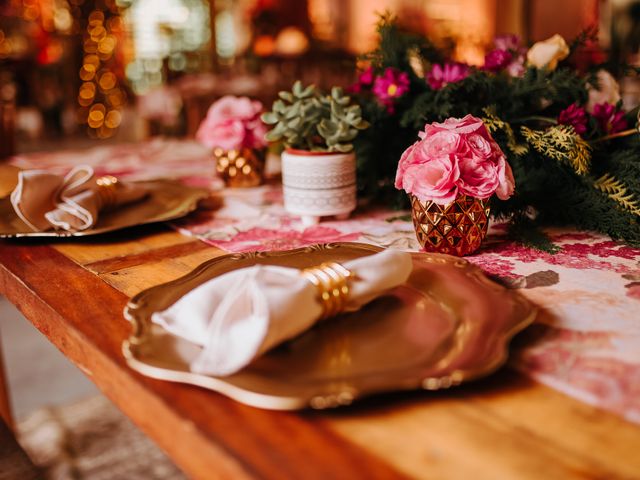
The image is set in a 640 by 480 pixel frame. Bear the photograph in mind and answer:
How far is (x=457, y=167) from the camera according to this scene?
71cm

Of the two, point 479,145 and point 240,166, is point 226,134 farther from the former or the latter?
point 479,145

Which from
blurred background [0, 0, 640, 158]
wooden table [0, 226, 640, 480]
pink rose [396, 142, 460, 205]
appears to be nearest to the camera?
wooden table [0, 226, 640, 480]

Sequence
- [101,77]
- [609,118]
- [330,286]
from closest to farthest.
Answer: [330,286]
[609,118]
[101,77]

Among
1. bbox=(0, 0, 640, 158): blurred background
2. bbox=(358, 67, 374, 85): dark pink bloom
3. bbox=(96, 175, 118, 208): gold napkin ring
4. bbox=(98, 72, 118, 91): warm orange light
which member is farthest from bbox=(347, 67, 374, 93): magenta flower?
bbox=(98, 72, 118, 91): warm orange light

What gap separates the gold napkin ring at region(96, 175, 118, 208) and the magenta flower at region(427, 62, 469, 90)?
1.82 feet

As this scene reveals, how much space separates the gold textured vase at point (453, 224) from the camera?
744 millimetres

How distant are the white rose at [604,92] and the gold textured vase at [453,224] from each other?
1.18 ft

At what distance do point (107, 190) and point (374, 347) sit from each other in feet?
2.18

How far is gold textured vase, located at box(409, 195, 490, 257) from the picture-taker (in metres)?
0.74

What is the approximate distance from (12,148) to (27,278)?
155 cm

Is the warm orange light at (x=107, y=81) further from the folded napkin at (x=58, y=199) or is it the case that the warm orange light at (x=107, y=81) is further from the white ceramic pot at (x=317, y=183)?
the white ceramic pot at (x=317, y=183)

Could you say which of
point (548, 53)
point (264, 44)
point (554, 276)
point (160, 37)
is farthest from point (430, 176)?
point (160, 37)

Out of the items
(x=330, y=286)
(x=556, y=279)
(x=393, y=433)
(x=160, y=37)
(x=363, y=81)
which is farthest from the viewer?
(x=160, y=37)

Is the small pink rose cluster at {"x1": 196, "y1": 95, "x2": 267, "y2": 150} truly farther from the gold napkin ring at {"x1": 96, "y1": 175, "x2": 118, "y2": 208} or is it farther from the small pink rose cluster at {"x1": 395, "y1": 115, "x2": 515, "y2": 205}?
the small pink rose cluster at {"x1": 395, "y1": 115, "x2": 515, "y2": 205}
